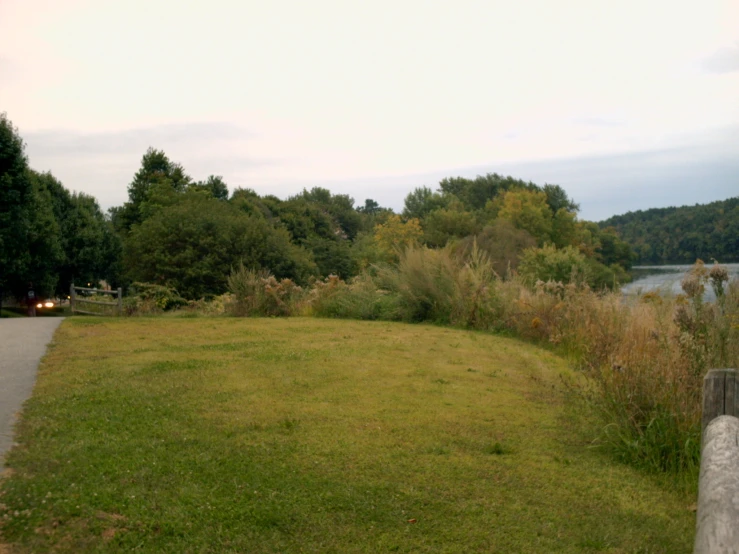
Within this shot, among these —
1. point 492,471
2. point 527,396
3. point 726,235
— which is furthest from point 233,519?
point 726,235

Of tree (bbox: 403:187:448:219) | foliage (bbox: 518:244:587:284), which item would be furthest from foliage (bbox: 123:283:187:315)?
tree (bbox: 403:187:448:219)

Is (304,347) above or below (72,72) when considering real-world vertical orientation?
below

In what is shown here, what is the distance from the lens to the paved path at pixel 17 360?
5.64 m

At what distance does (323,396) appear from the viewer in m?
6.64

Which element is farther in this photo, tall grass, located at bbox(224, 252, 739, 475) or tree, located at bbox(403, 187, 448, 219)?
tree, located at bbox(403, 187, 448, 219)

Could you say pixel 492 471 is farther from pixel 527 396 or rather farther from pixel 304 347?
pixel 304 347

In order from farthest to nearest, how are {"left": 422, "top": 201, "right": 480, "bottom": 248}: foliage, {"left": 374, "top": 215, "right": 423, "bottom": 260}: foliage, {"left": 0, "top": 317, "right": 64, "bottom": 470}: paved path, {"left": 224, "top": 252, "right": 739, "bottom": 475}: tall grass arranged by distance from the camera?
{"left": 374, "top": 215, "right": 423, "bottom": 260}: foliage, {"left": 422, "top": 201, "right": 480, "bottom": 248}: foliage, {"left": 0, "top": 317, "right": 64, "bottom": 470}: paved path, {"left": 224, "top": 252, "right": 739, "bottom": 475}: tall grass

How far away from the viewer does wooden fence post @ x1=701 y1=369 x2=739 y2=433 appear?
3150mm

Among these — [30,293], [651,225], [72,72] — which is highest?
[72,72]

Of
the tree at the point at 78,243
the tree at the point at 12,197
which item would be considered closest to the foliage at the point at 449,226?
the tree at the point at 78,243

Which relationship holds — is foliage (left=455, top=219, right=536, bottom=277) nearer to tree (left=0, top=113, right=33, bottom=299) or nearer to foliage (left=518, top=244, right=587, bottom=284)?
foliage (left=518, top=244, right=587, bottom=284)

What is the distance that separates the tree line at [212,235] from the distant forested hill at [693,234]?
10.6 feet

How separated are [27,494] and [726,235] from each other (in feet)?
74.3

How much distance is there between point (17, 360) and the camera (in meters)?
8.63
